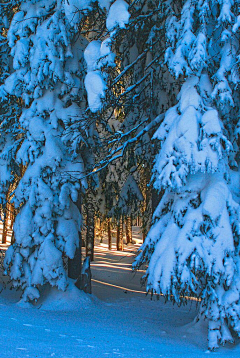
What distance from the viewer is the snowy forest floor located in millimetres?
5645

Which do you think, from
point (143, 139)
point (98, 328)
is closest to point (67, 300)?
point (98, 328)

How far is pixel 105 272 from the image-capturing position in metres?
17.3

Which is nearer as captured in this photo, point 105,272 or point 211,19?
point 211,19

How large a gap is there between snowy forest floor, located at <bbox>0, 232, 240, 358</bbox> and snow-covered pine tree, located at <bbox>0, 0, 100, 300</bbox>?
691 mm

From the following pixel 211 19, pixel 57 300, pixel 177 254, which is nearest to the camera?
pixel 177 254

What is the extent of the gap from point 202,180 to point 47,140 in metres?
4.52

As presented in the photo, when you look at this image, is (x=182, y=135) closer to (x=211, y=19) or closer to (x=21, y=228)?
(x=211, y=19)

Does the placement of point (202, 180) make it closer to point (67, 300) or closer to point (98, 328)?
point (98, 328)

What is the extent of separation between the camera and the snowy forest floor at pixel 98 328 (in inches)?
222

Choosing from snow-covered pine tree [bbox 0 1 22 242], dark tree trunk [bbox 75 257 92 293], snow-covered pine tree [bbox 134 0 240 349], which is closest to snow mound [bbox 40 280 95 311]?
dark tree trunk [bbox 75 257 92 293]

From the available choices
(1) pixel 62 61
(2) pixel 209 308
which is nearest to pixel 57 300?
(2) pixel 209 308

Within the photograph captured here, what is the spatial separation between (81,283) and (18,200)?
2.65m

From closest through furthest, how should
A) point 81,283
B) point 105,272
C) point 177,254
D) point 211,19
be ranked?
1. point 177,254
2. point 211,19
3. point 81,283
4. point 105,272

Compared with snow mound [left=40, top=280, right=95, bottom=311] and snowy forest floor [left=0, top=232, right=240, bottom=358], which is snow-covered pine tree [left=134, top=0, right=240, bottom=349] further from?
snow mound [left=40, top=280, right=95, bottom=311]
